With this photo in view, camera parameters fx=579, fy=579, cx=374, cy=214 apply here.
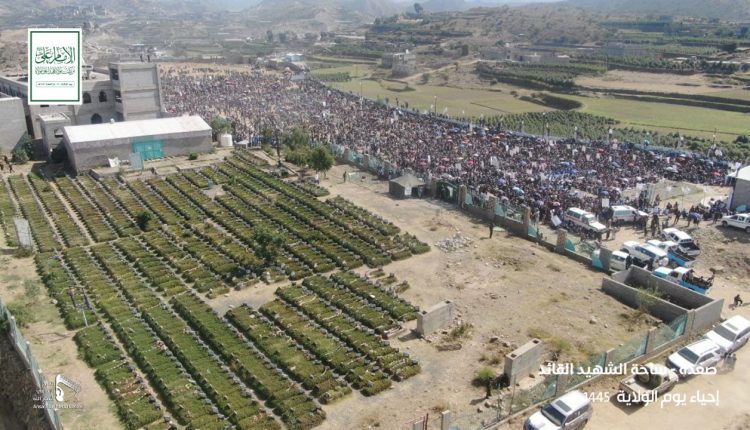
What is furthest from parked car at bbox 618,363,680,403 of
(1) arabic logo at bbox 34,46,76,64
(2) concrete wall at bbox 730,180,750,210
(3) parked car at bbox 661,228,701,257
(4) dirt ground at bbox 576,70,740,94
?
(4) dirt ground at bbox 576,70,740,94

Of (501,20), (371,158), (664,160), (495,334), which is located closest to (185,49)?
(501,20)

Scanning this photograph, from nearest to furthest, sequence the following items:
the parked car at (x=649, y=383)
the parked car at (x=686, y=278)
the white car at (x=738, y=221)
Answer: the parked car at (x=649, y=383) < the parked car at (x=686, y=278) < the white car at (x=738, y=221)

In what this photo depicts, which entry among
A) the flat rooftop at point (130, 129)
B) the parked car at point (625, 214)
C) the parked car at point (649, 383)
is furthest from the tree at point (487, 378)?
the flat rooftop at point (130, 129)

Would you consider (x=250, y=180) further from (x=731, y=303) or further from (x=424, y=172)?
(x=731, y=303)

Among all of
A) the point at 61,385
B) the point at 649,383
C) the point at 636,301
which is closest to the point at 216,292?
the point at 61,385

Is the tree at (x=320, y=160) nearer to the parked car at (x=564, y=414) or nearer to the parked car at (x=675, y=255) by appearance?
the parked car at (x=675, y=255)

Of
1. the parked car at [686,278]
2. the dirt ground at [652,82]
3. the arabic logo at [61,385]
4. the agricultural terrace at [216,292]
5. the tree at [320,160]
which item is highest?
the dirt ground at [652,82]

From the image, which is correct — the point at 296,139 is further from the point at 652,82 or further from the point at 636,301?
the point at 652,82
